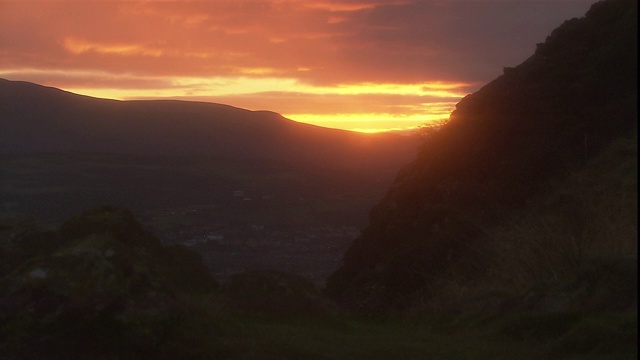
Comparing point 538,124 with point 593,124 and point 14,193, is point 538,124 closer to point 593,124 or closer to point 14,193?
point 593,124

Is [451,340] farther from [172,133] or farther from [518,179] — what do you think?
[172,133]

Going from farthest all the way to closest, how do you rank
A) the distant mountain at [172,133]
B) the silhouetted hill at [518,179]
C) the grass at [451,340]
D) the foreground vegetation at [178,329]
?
1. the distant mountain at [172,133]
2. the silhouetted hill at [518,179]
3. the foreground vegetation at [178,329]
4. the grass at [451,340]

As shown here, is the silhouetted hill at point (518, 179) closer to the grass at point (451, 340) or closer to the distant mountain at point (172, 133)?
the grass at point (451, 340)

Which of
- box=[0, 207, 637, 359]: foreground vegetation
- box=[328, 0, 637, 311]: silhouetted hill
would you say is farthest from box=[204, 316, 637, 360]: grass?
box=[328, 0, 637, 311]: silhouetted hill

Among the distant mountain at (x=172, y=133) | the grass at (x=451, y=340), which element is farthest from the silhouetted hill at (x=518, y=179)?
the distant mountain at (x=172, y=133)

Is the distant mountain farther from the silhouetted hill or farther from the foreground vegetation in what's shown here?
the foreground vegetation

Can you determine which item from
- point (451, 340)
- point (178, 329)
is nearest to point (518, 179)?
point (451, 340)

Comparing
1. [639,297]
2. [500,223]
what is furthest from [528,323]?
[500,223]
